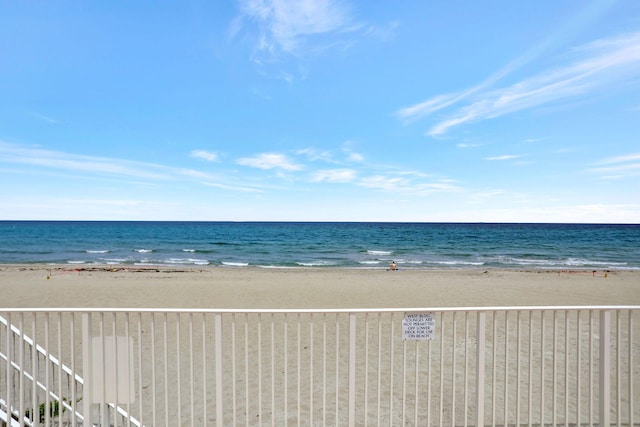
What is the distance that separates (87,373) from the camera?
10.9 ft

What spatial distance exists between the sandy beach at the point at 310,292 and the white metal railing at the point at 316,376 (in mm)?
2977

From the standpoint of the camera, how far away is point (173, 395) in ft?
17.8

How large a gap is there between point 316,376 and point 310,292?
8.52m

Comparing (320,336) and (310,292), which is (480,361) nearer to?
(320,336)

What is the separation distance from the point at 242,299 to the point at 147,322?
4.49 meters

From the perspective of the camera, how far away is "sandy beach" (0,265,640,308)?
12.6 meters

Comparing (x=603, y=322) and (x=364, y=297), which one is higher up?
(x=603, y=322)

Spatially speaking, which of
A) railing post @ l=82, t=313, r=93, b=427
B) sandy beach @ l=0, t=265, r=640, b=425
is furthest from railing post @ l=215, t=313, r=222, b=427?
railing post @ l=82, t=313, r=93, b=427

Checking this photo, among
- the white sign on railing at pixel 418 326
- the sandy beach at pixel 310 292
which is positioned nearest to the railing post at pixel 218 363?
the white sign on railing at pixel 418 326

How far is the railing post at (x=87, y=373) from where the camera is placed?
3.31 metres

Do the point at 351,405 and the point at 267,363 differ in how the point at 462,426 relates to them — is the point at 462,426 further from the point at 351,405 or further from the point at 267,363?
the point at 267,363

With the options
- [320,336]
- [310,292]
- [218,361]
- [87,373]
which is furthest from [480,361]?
[310,292]

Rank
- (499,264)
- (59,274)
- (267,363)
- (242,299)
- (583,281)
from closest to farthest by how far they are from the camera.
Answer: (267,363) < (242,299) < (583,281) < (59,274) < (499,264)

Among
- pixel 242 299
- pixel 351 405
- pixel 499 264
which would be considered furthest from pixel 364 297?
pixel 499 264
